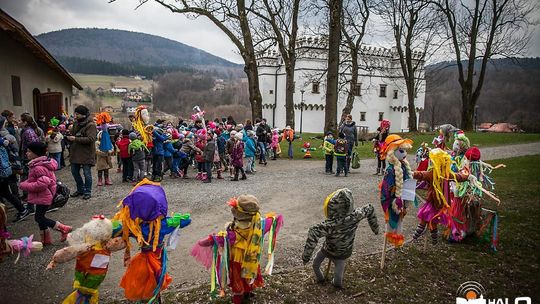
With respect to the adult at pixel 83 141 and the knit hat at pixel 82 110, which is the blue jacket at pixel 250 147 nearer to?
the adult at pixel 83 141

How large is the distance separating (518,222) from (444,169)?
11.1ft

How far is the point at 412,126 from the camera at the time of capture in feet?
94.5

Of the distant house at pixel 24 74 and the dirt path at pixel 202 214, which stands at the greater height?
the distant house at pixel 24 74

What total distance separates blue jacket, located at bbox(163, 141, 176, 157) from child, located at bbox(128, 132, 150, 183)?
658 mm

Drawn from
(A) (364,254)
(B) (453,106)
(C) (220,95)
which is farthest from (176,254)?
(B) (453,106)

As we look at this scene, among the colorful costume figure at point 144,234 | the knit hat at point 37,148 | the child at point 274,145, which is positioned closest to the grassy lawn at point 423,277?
the colorful costume figure at point 144,234

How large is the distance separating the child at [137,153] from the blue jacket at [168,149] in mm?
658

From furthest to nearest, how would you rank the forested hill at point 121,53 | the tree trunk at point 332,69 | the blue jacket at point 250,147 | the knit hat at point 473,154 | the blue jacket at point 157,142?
the forested hill at point 121,53 → the tree trunk at point 332,69 → the blue jacket at point 250,147 → the blue jacket at point 157,142 → the knit hat at point 473,154

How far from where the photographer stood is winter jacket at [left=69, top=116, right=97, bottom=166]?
7492 millimetres

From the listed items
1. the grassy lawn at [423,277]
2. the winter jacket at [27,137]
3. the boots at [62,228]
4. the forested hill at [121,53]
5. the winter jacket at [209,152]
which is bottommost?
the grassy lawn at [423,277]

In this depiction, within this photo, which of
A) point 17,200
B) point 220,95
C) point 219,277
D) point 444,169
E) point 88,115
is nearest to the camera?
point 219,277

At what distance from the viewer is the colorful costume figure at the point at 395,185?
15.6ft

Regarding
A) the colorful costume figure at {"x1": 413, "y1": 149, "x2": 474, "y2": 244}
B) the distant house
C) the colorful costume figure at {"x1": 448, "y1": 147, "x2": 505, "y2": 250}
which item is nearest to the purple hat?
the colorful costume figure at {"x1": 413, "y1": 149, "x2": 474, "y2": 244}

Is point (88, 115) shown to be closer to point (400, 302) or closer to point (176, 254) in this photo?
point (176, 254)
